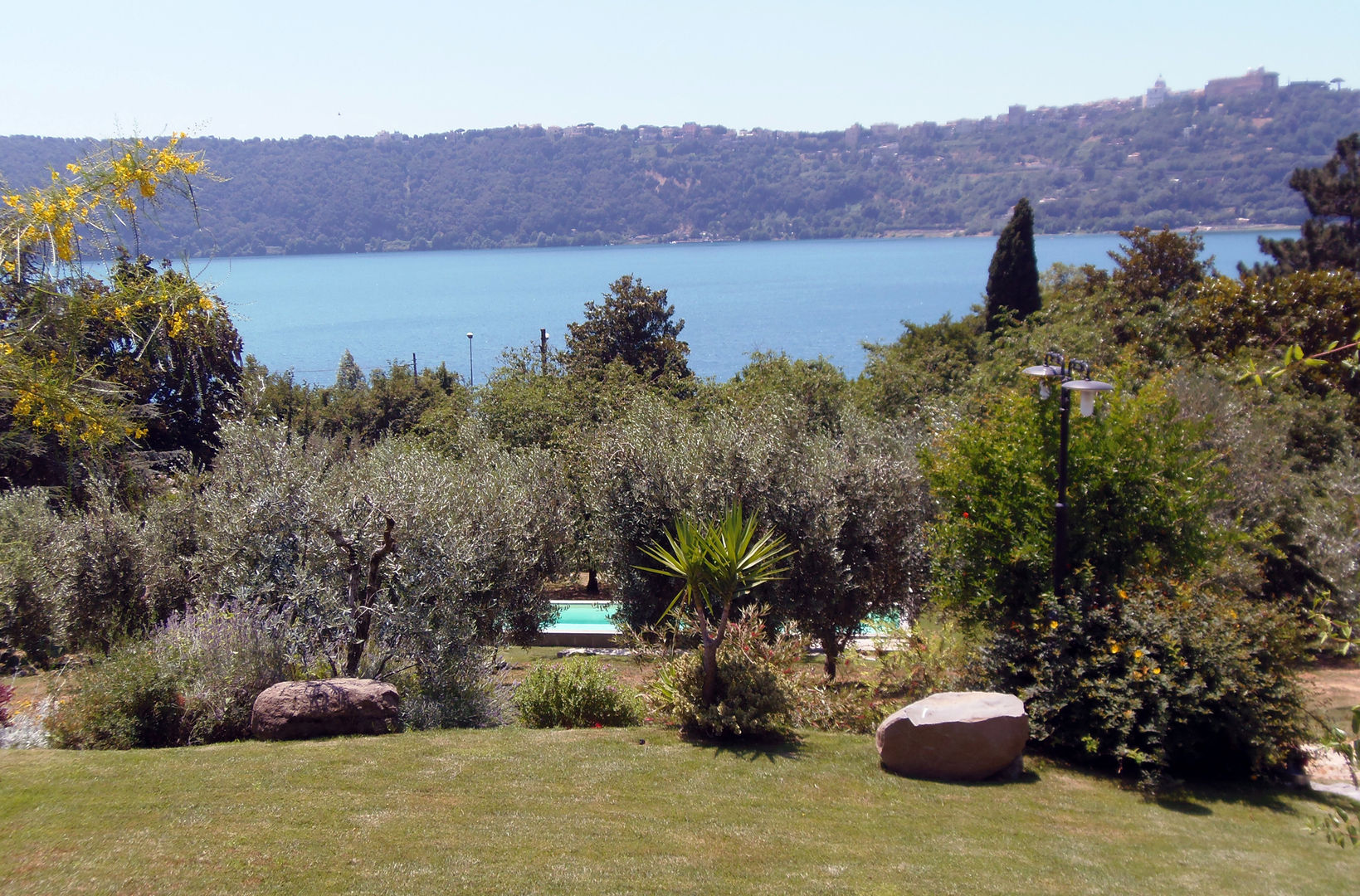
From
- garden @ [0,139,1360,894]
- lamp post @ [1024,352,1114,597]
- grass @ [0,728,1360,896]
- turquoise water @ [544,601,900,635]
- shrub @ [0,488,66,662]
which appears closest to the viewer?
grass @ [0,728,1360,896]

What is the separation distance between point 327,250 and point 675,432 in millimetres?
145987

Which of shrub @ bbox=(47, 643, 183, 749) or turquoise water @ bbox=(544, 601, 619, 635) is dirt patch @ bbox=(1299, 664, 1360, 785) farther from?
turquoise water @ bbox=(544, 601, 619, 635)

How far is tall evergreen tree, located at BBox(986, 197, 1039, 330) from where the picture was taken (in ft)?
137

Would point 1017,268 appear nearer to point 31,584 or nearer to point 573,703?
point 573,703

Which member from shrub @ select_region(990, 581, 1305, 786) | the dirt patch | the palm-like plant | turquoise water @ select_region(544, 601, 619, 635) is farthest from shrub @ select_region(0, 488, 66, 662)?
the dirt patch

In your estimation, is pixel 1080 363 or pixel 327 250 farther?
pixel 327 250

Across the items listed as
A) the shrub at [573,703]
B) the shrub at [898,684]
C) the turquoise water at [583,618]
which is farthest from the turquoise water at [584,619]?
the shrub at [573,703]

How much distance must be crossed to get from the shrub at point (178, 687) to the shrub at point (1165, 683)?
8.89 m

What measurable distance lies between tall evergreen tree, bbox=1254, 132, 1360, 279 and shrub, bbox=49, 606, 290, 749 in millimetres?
42635

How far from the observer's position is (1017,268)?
137ft

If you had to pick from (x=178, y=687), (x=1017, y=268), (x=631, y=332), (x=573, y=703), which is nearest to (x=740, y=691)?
(x=573, y=703)

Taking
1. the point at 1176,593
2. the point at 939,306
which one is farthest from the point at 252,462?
the point at 939,306

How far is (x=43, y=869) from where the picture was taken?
6215 mm

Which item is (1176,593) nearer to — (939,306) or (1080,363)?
(1080,363)
